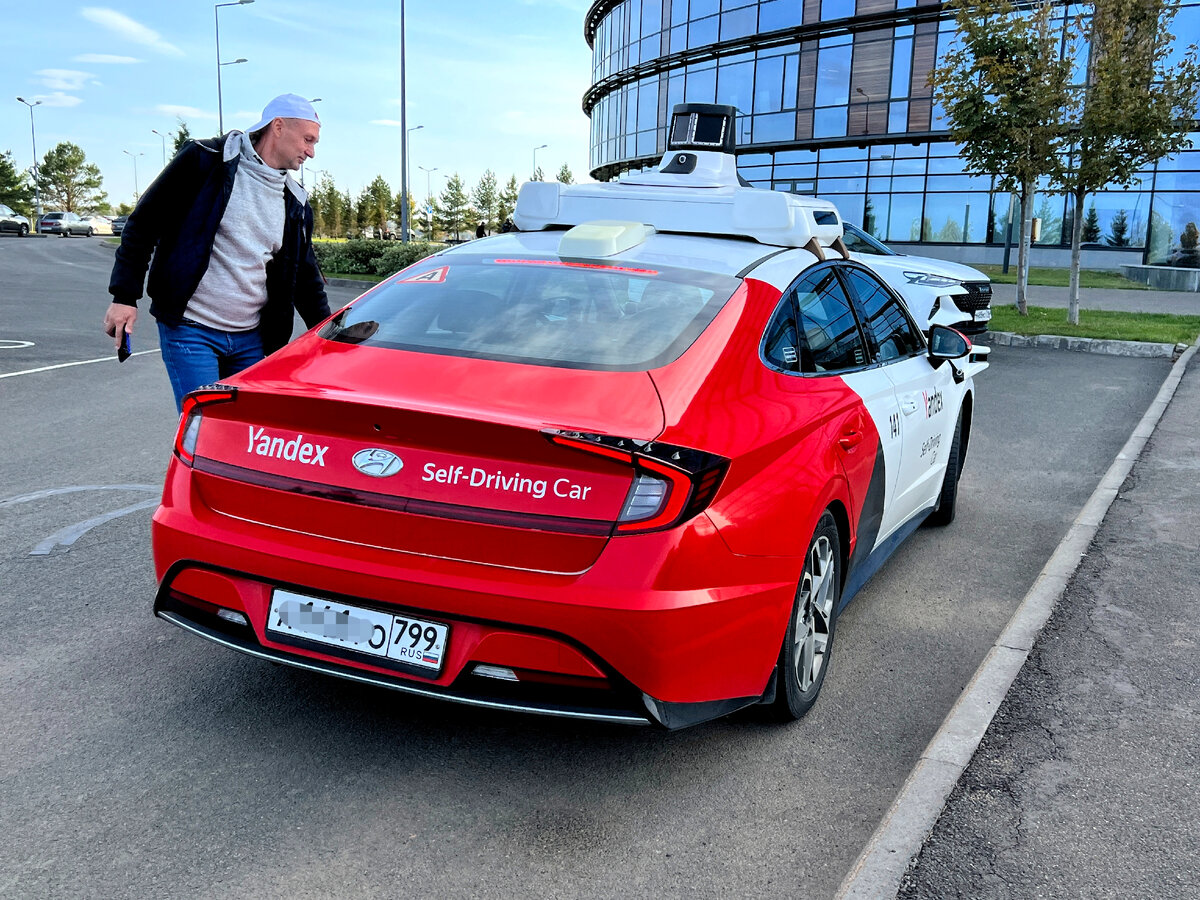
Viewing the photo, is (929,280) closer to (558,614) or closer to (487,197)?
(558,614)

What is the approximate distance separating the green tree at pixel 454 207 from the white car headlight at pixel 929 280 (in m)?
74.0

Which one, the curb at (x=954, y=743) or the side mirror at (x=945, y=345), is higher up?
the side mirror at (x=945, y=345)

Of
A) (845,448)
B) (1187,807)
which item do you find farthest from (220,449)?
(1187,807)

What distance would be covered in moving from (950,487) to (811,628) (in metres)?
2.57

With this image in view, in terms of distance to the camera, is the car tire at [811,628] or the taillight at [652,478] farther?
the car tire at [811,628]

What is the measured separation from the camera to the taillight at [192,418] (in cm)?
309

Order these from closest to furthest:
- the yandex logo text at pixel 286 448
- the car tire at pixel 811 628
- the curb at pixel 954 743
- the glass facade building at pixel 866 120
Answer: the curb at pixel 954 743 < the yandex logo text at pixel 286 448 < the car tire at pixel 811 628 < the glass facade building at pixel 866 120

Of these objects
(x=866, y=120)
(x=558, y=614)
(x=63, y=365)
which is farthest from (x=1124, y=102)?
(x=866, y=120)

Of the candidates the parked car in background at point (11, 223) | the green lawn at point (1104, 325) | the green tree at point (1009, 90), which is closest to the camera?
the green lawn at point (1104, 325)

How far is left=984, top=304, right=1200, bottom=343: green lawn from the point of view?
15.4m

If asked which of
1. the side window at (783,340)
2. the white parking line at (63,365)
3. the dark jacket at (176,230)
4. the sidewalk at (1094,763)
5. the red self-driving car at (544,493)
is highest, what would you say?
the dark jacket at (176,230)

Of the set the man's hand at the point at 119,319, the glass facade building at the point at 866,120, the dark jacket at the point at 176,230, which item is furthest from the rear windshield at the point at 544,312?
the glass facade building at the point at 866,120

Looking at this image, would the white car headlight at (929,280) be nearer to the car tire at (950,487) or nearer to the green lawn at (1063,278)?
the car tire at (950,487)

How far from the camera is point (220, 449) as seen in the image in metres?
3.04
